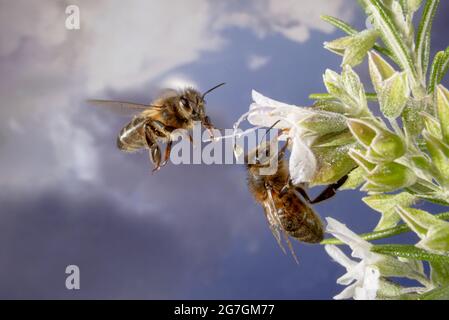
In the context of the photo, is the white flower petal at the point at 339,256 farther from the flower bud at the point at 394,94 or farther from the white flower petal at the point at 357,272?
the flower bud at the point at 394,94

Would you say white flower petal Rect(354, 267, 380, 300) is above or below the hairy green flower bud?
below

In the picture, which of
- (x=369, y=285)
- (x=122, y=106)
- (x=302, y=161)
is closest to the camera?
(x=302, y=161)

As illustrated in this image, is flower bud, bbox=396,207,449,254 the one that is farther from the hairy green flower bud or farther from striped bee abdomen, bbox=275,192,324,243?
striped bee abdomen, bbox=275,192,324,243

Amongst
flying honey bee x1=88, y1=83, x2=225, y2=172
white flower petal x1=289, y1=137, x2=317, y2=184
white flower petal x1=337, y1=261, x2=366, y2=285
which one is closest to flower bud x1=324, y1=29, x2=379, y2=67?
white flower petal x1=289, y1=137, x2=317, y2=184

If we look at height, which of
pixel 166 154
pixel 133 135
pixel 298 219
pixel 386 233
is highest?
pixel 133 135

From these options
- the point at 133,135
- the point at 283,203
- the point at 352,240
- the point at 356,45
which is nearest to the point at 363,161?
the point at 352,240

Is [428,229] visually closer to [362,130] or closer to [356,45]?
[362,130]
